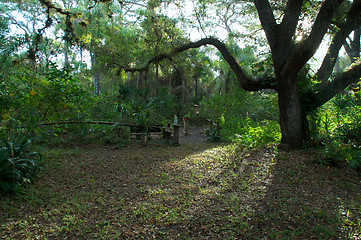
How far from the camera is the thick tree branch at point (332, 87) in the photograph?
5.17m

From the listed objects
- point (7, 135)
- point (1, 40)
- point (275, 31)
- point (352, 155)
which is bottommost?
point (352, 155)

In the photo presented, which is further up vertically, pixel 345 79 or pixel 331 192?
pixel 345 79

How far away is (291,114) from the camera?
529cm

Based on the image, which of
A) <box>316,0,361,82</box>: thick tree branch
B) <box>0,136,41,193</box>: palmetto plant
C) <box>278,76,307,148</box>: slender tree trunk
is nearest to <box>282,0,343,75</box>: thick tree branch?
<box>278,76,307,148</box>: slender tree trunk

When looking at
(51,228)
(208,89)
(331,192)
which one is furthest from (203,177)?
(208,89)

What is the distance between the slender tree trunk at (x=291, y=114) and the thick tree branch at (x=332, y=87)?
1.05ft

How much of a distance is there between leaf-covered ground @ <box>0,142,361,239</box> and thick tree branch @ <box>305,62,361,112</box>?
131 cm

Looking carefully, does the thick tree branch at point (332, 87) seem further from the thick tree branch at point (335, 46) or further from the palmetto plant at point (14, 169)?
the palmetto plant at point (14, 169)

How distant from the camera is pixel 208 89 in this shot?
76.1ft

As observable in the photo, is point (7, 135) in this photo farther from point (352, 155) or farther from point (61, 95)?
point (352, 155)

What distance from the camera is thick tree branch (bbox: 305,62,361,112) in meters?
5.17

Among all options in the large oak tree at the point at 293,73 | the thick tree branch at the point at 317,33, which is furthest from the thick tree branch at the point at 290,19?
the thick tree branch at the point at 317,33

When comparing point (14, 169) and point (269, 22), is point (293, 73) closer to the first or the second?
point (269, 22)

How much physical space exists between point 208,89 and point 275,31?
58.9 ft
